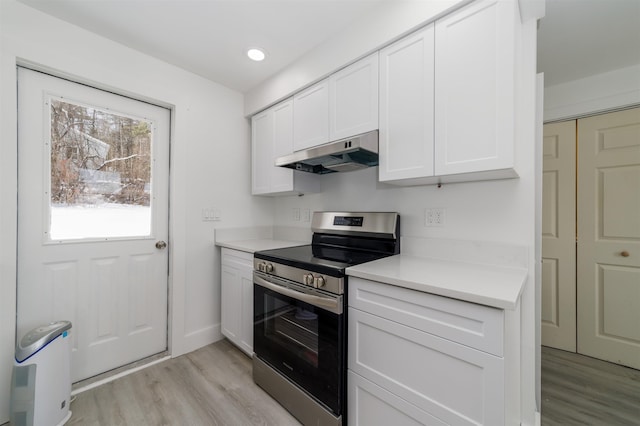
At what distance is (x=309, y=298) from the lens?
1413mm

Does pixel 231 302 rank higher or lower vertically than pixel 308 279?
Answer: lower

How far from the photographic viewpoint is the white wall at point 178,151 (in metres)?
1.48

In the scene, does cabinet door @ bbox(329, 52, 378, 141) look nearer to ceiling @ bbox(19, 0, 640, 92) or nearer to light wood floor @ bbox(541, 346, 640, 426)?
ceiling @ bbox(19, 0, 640, 92)

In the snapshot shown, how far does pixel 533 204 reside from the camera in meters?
1.31

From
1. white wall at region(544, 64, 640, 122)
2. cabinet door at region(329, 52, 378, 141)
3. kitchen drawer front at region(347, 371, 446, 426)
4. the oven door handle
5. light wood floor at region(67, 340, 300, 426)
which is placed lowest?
light wood floor at region(67, 340, 300, 426)

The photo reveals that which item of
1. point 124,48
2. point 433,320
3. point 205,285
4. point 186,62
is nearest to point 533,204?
point 433,320

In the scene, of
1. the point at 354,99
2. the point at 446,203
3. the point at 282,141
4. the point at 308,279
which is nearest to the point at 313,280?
the point at 308,279

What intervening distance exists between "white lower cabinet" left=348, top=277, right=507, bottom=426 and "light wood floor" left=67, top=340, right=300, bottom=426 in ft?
2.11

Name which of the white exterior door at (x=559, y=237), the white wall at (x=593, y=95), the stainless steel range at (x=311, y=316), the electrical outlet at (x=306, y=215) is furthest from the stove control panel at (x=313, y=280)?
the white wall at (x=593, y=95)

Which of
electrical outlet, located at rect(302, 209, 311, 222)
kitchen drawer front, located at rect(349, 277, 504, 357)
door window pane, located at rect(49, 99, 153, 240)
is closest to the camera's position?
kitchen drawer front, located at rect(349, 277, 504, 357)

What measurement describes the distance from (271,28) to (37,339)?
2323 mm

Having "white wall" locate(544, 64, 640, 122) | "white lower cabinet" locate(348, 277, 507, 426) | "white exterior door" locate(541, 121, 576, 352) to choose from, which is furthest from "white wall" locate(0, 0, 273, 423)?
"white wall" locate(544, 64, 640, 122)

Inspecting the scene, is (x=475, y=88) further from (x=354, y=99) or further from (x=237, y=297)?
(x=237, y=297)

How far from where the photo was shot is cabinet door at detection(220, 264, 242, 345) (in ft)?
6.95
